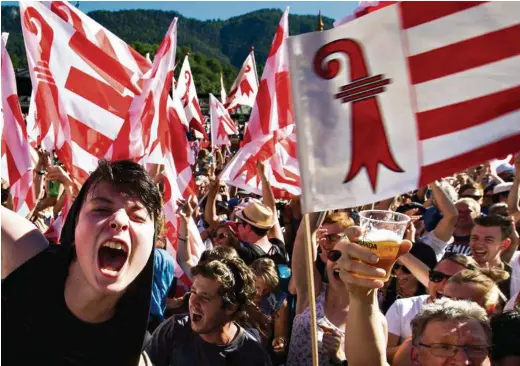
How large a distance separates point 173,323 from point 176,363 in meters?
0.24

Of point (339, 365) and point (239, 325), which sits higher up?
point (239, 325)

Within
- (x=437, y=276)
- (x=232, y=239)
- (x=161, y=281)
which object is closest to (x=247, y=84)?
(x=232, y=239)

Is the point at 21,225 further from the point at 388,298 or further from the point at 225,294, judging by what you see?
the point at 388,298

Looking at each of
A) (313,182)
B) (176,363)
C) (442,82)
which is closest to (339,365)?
(176,363)

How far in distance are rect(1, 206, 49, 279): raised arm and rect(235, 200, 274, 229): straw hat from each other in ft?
10.6

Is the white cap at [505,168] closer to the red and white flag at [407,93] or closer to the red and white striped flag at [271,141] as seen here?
the red and white striped flag at [271,141]

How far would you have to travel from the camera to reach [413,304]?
3.64 metres

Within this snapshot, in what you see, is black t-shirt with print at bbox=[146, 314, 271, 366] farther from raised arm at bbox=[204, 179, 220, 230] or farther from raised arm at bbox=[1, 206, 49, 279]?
raised arm at bbox=[204, 179, 220, 230]

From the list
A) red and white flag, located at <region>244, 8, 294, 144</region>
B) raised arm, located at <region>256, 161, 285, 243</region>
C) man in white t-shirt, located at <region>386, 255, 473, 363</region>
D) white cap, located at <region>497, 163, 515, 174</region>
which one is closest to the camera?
man in white t-shirt, located at <region>386, 255, 473, 363</region>

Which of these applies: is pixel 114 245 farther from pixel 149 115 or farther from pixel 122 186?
pixel 149 115

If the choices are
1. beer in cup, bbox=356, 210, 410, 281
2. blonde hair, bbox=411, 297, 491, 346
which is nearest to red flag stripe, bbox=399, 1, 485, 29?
beer in cup, bbox=356, 210, 410, 281

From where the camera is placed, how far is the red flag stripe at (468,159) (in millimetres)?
2334

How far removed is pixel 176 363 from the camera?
299 centimetres

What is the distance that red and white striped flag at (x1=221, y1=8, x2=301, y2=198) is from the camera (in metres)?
6.38
